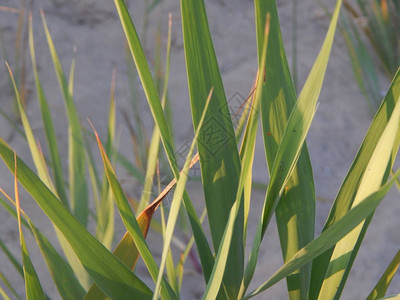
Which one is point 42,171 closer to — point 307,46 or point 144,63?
point 144,63

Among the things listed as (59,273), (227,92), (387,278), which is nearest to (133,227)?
(59,273)

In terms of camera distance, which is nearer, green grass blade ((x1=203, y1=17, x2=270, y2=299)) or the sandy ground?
green grass blade ((x1=203, y1=17, x2=270, y2=299))

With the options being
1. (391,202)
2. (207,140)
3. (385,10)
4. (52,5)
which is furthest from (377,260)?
(52,5)

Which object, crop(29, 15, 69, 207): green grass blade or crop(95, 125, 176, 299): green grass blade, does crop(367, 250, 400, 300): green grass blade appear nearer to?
crop(95, 125, 176, 299): green grass blade

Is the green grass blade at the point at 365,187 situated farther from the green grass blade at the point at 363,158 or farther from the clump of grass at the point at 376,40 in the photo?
the clump of grass at the point at 376,40

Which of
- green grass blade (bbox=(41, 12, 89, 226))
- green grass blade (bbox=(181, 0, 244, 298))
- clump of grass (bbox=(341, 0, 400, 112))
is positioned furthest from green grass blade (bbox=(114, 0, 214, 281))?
clump of grass (bbox=(341, 0, 400, 112))

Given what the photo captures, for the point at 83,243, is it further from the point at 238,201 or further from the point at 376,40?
the point at 376,40
